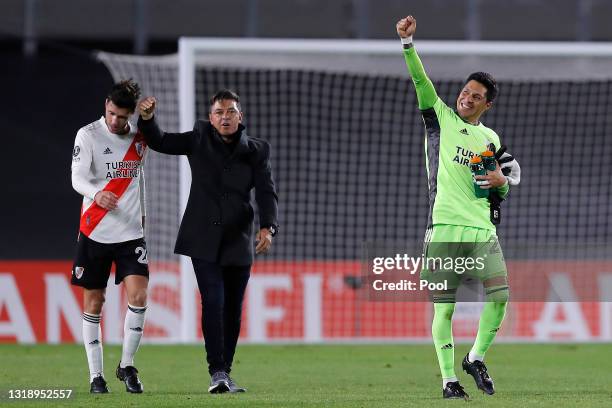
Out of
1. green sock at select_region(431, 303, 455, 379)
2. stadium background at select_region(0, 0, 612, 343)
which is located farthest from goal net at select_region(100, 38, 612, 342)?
green sock at select_region(431, 303, 455, 379)

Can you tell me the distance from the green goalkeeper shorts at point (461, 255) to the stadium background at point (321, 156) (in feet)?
21.3

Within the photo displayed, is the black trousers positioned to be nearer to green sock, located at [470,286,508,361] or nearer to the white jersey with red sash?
the white jersey with red sash

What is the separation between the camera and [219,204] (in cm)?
715

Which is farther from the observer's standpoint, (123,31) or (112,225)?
(123,31)

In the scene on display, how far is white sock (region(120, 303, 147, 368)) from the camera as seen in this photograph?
720cm

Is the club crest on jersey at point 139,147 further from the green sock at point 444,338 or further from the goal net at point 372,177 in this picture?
the goal net at point 372,177

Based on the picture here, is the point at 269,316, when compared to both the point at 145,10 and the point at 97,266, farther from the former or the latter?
the point at 145,10

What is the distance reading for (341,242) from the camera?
1755cm

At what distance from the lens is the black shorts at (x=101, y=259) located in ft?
23.5

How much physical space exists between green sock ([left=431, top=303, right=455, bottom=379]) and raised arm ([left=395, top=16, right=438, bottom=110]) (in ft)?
3.69

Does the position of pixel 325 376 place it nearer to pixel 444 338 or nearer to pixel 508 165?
pixel 444 338

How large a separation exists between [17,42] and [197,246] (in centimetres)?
1535

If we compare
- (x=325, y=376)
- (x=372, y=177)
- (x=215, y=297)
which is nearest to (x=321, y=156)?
(x=372, y=177)

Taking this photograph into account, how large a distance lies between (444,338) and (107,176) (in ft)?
6.91
